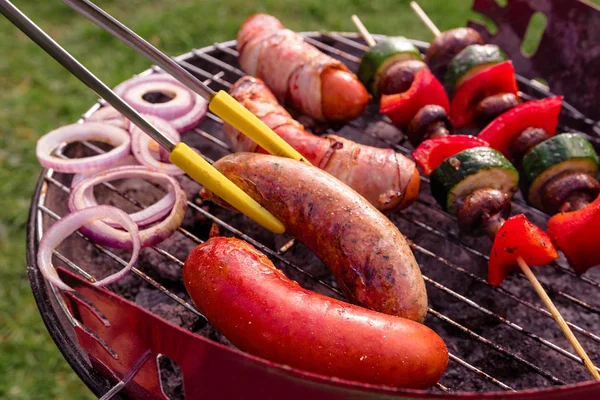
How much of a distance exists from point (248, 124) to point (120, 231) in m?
0.79

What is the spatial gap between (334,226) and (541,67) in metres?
2.20

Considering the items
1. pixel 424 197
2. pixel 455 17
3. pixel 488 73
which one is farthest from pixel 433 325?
pixel 455 17

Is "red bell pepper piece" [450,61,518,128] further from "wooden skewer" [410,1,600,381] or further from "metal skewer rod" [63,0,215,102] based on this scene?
"metal skewer rod" [63,0,215,102]

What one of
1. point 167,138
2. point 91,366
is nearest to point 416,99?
point 167,138

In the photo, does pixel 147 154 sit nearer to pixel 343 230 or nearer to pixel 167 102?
pixel 167 102

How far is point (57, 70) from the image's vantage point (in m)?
5.89

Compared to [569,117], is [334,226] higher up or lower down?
lower down

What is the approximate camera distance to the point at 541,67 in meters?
3.66

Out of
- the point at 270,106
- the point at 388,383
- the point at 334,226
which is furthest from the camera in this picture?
the point at 270,106

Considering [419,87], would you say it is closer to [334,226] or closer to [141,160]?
[334,226]

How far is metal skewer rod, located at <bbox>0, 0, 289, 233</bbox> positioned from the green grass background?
7.20 feet

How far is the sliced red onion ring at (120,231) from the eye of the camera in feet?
8.52

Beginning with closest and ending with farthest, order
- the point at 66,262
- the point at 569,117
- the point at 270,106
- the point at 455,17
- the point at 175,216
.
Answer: the point at 66,262, the point at 175,216, the point at 270,106, the point at 569,117, the point at 455,17

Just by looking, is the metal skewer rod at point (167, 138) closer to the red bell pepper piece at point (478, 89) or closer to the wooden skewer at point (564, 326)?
the wooden skewer at point (564, 326)
